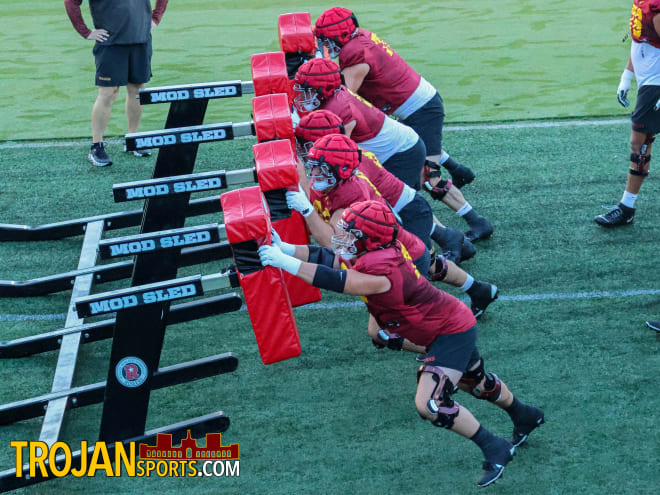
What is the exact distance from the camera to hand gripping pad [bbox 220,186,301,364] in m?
4.32

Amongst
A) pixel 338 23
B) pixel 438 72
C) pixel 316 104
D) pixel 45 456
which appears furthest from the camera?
pixel 438 72

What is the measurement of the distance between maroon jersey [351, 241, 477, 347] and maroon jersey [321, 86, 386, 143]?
1.60m

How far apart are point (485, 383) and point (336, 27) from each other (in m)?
3.29

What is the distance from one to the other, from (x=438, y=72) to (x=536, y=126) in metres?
2.40

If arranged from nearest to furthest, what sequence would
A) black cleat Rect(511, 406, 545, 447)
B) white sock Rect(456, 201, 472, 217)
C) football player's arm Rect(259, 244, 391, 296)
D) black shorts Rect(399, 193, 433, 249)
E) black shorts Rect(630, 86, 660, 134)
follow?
1. football player's arm Rect(259, 244, 391, 296)
2. black cleat Rect(511, 406, 545, 447)
3. black shorts Rect(399, 193, 433, 249)
4. black shorts Rect(630, 86, 660, 134)
5. white sock Rect(456, 201, 472, 217)

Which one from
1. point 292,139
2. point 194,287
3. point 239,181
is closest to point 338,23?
point 292,139

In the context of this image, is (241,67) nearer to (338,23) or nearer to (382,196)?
(338,23)

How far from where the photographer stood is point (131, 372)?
488 cm

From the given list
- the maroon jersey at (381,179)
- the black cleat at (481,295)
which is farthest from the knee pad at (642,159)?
the maroon jersey at (381,179)

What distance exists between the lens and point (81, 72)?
11992 mm

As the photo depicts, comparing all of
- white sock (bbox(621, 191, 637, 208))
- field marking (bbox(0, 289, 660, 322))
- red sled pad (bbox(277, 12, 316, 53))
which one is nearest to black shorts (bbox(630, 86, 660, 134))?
white sock (bbox(621, 191, 637, 208))

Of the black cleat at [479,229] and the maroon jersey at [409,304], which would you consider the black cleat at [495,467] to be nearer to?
the maroon jersey at [409,304]

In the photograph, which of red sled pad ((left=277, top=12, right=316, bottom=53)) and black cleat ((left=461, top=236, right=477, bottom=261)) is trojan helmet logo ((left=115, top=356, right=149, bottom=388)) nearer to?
black cleat ((left=461, top=236, right=477, bottom=261))

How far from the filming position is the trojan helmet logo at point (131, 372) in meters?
4.86
